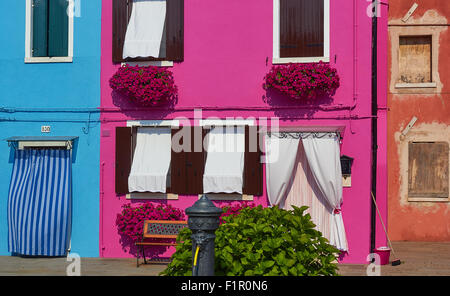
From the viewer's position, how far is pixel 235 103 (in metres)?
13.5

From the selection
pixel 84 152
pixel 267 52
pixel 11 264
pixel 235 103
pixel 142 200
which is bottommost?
pixel 11 264

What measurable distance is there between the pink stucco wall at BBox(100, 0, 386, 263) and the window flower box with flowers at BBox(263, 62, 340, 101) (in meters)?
0.33

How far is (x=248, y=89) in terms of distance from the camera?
529 inches

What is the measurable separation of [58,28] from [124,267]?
5.46 m

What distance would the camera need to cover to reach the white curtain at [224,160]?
13172 mm

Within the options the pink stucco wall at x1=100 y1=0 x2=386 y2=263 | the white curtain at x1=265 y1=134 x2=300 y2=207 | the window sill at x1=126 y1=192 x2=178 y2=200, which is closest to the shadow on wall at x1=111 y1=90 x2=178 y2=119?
the pink stucco wall at x1=100 y1=0 x2=386 y2=263

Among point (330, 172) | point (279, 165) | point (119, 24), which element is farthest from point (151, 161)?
point (330, 172)

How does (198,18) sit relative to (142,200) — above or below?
above

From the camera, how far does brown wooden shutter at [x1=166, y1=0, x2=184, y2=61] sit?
44.8 feet

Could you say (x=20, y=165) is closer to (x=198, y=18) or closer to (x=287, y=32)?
(x=198, y=18)

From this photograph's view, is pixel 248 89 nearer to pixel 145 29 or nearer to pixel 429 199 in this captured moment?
pixel 145 29

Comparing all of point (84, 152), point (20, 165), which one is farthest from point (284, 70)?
point (20, 165)

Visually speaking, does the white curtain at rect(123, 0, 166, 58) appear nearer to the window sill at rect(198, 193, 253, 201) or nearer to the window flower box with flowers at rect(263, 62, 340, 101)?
the window flower box with flowers at rect(263, 62, 340, 101)

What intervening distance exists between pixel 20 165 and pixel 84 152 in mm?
1394
